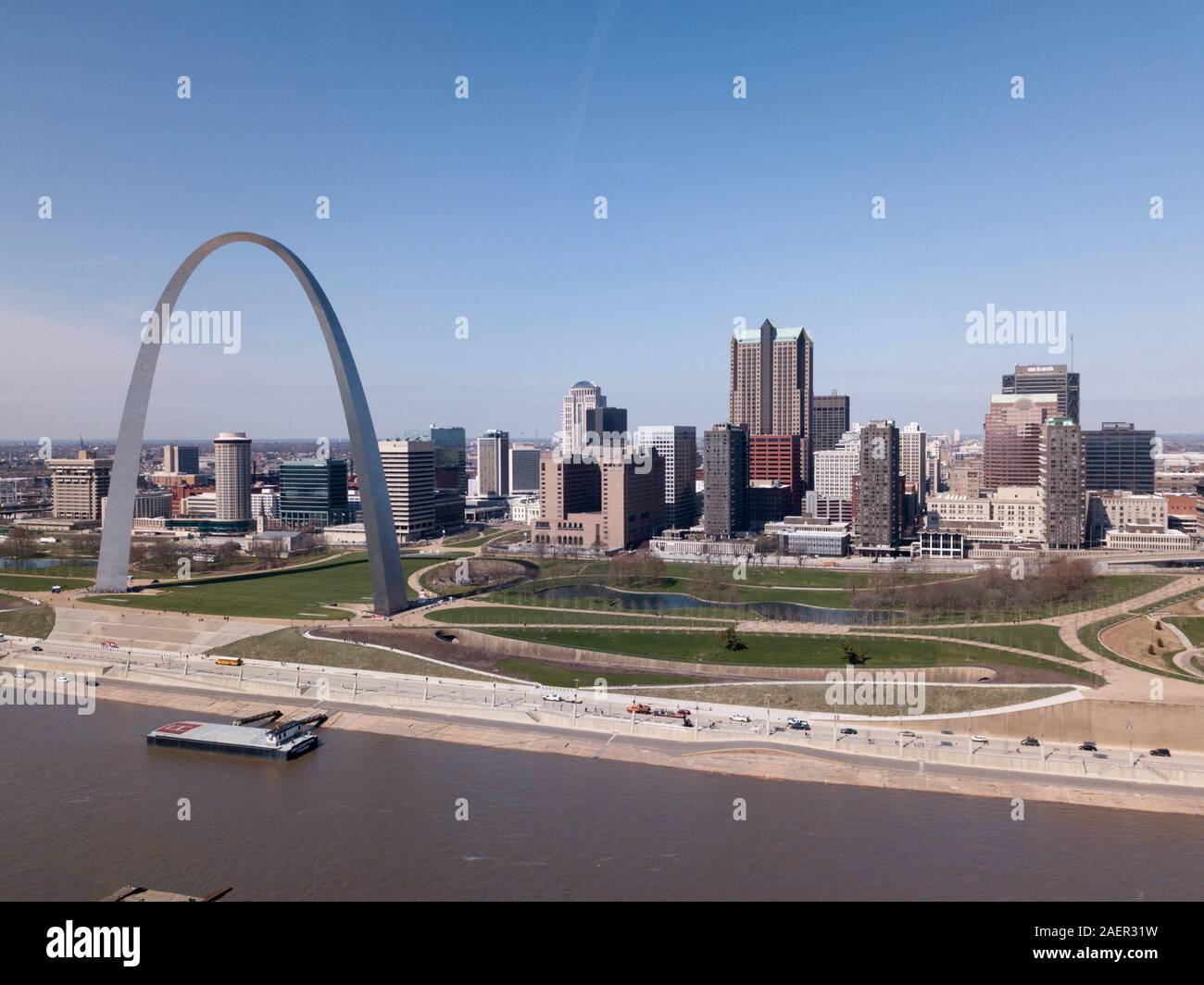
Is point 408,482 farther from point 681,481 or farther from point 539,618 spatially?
point 539,618

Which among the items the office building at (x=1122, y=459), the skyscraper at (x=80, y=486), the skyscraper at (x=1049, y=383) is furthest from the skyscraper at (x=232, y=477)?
the skyscraper at (x=1049, y=383)

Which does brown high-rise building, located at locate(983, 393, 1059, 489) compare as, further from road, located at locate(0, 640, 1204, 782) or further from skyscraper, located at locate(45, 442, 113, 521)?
skyscraper, located at locate(45, 442, 113, 521)

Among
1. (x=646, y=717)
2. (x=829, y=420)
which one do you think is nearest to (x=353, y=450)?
(x=646, y=717)

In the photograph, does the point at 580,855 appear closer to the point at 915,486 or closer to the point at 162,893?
the point at 162,893
